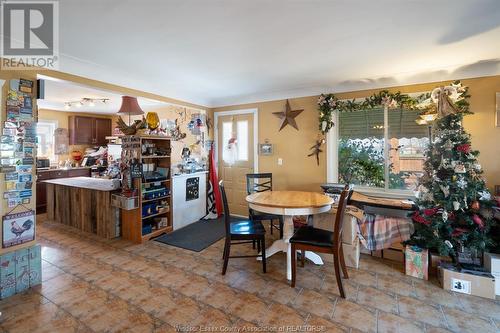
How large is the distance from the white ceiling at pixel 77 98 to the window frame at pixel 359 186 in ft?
9.68

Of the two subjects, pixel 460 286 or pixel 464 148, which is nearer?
pixel 460 286

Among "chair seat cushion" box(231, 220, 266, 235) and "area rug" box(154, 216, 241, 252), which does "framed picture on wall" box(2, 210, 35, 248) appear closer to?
"area rug" box(154, 216, 241, 252)

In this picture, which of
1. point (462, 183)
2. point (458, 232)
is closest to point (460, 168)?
point (462, 183)

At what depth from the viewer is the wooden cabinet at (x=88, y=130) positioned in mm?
5812

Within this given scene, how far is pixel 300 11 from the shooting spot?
1854 mm

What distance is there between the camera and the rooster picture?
2348mm

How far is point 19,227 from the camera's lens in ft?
7.84

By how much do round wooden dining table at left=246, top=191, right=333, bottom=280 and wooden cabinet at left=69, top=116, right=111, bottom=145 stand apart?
5.31 metres

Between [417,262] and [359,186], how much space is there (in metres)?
1.44

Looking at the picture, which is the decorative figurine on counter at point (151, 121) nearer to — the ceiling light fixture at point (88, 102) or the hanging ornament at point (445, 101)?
the ceiling light fixture at point (88, 102)

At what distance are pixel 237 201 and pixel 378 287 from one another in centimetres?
300

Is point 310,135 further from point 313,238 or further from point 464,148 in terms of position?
point 313,238

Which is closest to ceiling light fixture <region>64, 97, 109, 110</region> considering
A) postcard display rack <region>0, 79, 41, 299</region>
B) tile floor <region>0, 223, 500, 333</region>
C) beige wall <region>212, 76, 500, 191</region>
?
beige wall <region>212, 76, 500, 191</region>

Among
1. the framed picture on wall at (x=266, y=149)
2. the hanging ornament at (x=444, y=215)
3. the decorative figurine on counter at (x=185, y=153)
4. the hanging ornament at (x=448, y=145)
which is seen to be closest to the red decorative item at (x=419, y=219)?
the hanging ornament at (x=444, y=215)
